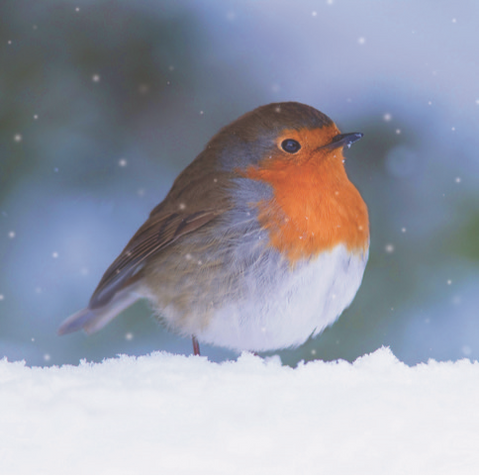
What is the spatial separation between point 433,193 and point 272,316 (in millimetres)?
1015

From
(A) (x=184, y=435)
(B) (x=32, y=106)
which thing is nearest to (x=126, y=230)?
(B) (x=32, y=106)

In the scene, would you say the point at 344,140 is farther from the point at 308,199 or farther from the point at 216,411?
the point at 216,411

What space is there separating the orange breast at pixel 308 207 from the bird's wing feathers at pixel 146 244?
8.5 inches

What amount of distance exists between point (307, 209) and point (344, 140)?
0.23m

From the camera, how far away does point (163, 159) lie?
9.78 ft

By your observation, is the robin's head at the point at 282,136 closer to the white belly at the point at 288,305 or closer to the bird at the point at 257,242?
the bird at the point at 257,242

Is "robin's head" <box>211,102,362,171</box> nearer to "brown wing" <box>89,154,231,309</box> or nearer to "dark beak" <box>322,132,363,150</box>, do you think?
"dark beak" <box>322,132,363,150</box>

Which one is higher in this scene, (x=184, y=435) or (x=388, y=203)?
→ (x=388, y=203)

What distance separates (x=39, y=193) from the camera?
283 centimetres

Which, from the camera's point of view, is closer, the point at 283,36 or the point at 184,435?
the point at 184,435

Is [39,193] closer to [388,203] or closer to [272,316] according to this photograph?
[272,316]

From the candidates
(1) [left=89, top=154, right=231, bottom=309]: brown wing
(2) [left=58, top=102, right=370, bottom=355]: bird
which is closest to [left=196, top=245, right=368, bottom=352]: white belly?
(2) [left=58, top=102, right=370, bottom=355]: bird

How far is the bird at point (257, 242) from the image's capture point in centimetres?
208

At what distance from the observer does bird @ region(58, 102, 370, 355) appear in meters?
2.08
